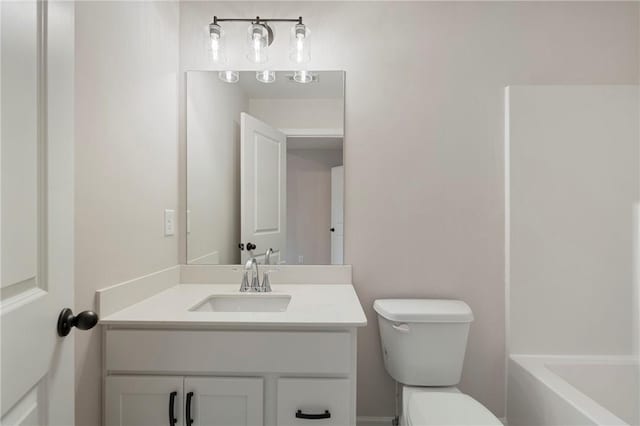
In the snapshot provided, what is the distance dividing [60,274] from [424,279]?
1.48 m

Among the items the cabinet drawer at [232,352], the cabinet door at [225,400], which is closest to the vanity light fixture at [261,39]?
the cabinet drawer at [232,352]

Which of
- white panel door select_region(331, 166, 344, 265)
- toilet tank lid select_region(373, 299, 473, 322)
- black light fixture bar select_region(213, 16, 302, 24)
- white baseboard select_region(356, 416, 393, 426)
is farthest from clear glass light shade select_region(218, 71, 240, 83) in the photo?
white baseboard select_region(356, 416, 393, 426)

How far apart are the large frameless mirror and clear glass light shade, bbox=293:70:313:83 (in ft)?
0.05

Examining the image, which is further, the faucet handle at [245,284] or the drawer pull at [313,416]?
the faucet handle at [245,284]

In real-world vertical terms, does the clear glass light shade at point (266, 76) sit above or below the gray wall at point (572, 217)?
above

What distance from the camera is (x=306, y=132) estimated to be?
1706 mm

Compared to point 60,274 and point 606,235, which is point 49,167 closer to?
point 60,274

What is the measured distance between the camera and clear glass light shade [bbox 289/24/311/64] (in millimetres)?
1567

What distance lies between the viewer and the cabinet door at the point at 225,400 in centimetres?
111

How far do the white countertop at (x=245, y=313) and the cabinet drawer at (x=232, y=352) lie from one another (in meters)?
0.04

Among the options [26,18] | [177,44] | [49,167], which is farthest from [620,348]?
[177,44]

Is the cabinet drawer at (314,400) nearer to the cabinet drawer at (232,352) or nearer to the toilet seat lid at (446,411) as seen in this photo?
the cabinet drawer at (232,352)

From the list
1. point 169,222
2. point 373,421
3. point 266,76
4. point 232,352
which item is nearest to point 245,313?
point 232,352

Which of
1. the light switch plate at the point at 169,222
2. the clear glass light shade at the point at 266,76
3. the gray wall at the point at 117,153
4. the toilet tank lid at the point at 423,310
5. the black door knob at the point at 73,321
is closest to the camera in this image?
the black door knob at the point at 73,321
